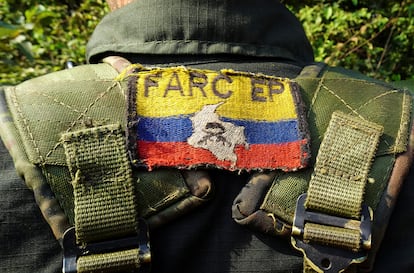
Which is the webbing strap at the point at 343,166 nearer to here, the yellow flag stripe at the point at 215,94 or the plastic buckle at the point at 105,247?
the yellow flag stripe at the point at 215,94

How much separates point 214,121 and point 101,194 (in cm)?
22

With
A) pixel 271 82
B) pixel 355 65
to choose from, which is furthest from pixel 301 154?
pixel 355 65

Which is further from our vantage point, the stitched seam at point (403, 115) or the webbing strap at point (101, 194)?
A: the stitched seam at point (403, 115)

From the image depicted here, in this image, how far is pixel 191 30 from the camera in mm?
1104

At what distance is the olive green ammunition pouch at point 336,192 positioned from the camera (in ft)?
3.18

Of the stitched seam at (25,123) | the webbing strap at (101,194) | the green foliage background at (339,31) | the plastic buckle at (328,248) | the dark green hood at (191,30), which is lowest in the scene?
the green foliage background at (339,31)

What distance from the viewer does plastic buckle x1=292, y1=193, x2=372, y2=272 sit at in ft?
3.18

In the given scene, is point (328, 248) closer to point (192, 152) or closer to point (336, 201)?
point (336, 201)

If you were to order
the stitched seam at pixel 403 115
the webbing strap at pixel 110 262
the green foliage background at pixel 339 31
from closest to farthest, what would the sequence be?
the webbing strap at pixel 110 262, the stitched seam at pixel 403 115, the green foliage background at pixel 339 31

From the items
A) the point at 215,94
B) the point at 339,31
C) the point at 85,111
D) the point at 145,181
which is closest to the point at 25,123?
the point at 85,111

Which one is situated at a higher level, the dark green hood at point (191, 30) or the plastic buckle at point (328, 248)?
the dark green hood at point (191, 30)

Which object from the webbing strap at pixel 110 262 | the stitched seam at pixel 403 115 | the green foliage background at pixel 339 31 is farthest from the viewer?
the green foliage background at pixel 339 31

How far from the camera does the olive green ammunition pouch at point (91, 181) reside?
920 mm

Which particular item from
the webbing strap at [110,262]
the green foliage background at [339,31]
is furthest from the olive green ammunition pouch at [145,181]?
the green foliage background at [339,31]
